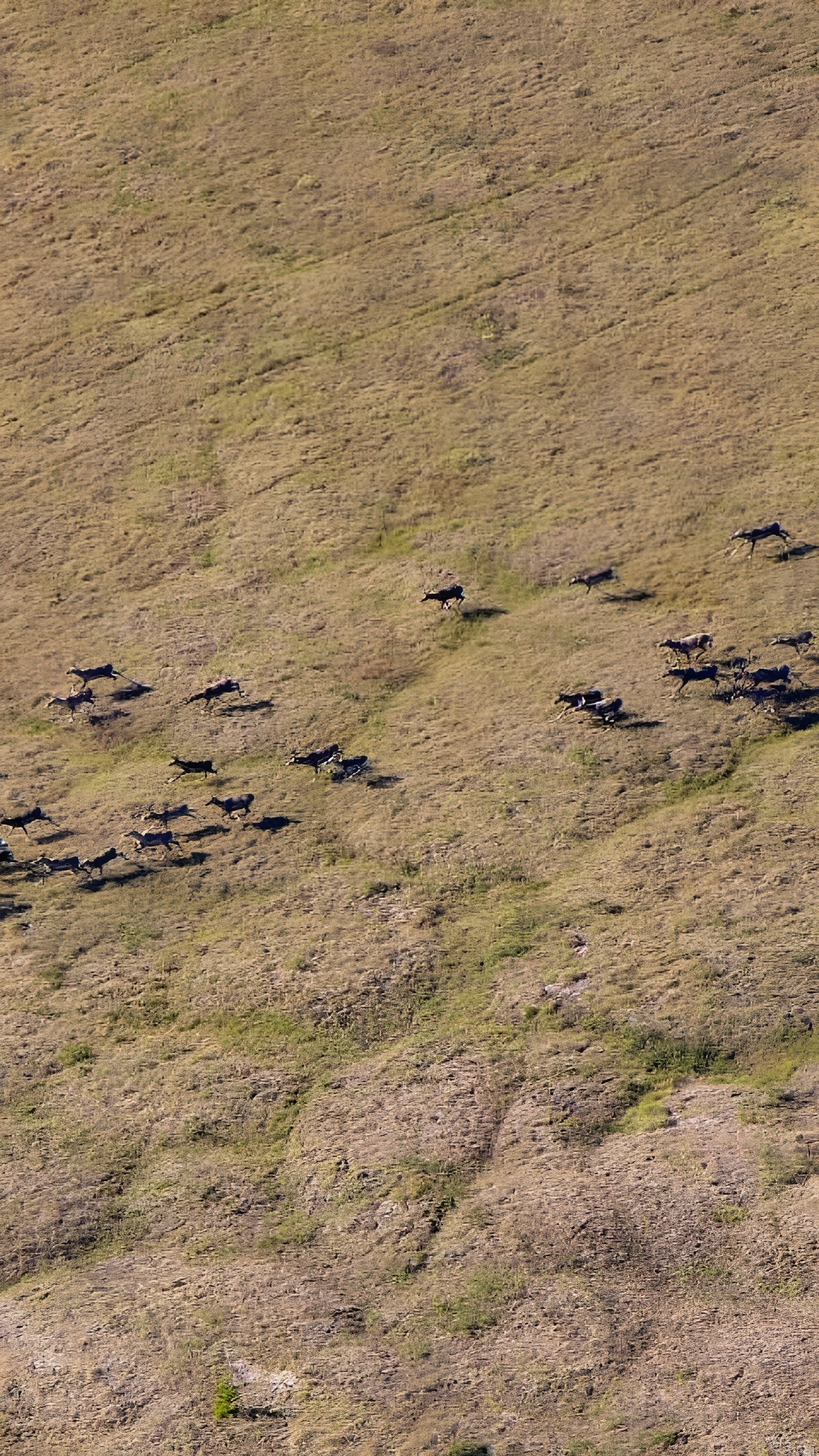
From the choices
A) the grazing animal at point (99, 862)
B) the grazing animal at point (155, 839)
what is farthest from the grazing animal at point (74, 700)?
the grazing animal at point (99, 862)

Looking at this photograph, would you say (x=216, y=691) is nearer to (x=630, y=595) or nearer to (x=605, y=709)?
(x=605, y=709)

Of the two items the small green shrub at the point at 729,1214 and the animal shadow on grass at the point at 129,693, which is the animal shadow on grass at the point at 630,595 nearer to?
the animal shadow on grass at the point at 129,693

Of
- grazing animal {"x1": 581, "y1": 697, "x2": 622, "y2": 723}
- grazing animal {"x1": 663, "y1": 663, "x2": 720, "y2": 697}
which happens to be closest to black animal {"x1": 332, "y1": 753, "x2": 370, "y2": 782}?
grazing animal {"x1": 581, "y1": 697, "x2": 622, "y2": 723}

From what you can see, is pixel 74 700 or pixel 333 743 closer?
pixel 333 743

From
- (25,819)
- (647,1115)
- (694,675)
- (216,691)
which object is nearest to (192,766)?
(216,691)

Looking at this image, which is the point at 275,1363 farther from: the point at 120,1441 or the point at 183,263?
the point at 183,263

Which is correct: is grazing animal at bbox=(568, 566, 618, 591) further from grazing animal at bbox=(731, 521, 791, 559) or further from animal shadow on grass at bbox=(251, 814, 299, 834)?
animal shadow on grass at bbox=(251, 814, 299, 834)
